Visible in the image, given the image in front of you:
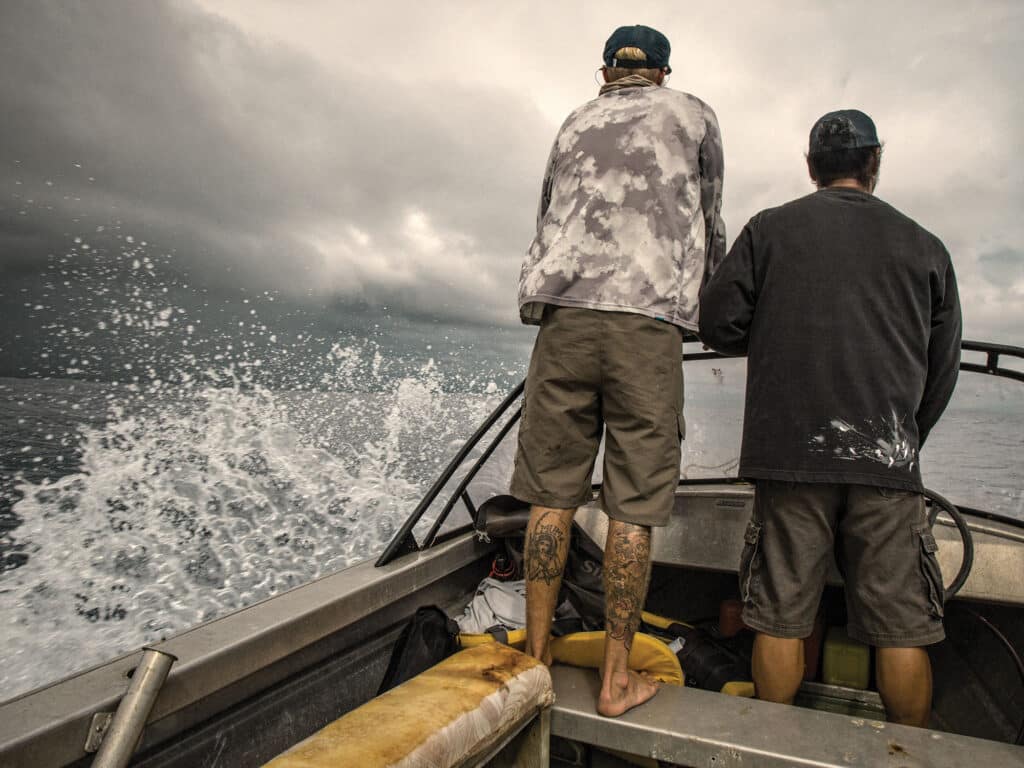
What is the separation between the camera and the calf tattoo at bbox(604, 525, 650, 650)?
1410 mm

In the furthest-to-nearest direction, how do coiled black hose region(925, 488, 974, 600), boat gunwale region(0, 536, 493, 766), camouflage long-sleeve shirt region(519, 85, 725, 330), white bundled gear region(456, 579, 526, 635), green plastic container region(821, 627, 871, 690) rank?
white bundled gear region(456, 579, 526, 635) < green plastic container region(821, 627, 871, 690) < coiled black hose region(925, 488, 974, 600) < camouflage long-sleeve shirt region(519, 85, 725, 330) < boat gunwale region(0, 536, 493, 766)

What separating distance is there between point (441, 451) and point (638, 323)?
3083 centimetres

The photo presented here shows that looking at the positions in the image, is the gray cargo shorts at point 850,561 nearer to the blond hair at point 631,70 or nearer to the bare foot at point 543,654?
the bare foot at point 543,654

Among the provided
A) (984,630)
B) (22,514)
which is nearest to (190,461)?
(22,514)

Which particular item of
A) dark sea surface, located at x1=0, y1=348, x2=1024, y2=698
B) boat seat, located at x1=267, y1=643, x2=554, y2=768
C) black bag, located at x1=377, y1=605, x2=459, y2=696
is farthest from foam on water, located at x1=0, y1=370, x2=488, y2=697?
boat seat, located at x1=267, y1=643, x2=554, y2=768

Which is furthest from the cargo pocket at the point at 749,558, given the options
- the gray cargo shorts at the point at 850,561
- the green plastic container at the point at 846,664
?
the green plastic container at the point at 846,664

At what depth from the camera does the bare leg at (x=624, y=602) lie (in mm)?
1329

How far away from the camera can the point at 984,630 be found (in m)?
2.06

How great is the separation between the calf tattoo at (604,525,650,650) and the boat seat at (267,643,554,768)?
0.28m

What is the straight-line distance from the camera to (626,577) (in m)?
1.44

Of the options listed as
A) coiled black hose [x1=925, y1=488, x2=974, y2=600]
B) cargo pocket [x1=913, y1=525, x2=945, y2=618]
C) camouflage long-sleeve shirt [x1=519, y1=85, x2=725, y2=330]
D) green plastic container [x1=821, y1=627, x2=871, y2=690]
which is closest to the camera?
cargo pocket [x1=913, y1=525, x2=945, y2=618]

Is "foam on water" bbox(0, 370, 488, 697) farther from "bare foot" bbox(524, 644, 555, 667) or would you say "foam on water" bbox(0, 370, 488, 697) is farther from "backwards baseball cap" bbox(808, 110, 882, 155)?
"backwards baseball cap" bbox(808, 110, 882, 155)

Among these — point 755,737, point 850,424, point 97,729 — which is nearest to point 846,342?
point 850,424

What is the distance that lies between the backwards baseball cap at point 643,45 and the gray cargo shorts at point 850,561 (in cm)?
131
